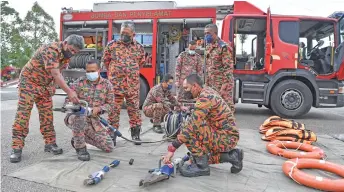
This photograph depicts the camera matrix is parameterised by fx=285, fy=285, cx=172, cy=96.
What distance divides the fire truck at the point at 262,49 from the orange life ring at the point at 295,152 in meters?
2.63

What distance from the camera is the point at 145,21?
712 cm

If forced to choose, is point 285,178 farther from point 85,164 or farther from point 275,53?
point 275,53

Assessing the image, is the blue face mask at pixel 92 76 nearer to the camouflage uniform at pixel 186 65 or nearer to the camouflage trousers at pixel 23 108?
the camouflage trousers at pixel 23 108

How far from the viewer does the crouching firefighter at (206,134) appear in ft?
8.43

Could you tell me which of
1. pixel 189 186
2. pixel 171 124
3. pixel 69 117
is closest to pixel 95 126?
pixel 69 117

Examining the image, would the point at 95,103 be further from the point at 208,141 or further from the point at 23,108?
the point at 208,141

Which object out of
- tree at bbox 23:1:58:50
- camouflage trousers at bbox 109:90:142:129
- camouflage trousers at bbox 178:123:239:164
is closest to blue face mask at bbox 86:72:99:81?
camouflage trousers at bbox 109:90:142:129

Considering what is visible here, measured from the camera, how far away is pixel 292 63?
6082mm

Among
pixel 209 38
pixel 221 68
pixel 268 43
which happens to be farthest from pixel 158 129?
pixel 268 43

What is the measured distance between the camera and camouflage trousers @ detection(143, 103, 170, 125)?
188 inches

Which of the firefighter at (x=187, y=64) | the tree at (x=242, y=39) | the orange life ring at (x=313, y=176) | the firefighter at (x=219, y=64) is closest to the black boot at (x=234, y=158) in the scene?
the orange life ring at (x=313, y=176)

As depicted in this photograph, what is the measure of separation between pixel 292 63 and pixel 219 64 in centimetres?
240

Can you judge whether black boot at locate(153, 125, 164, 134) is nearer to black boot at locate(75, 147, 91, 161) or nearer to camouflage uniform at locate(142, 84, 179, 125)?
camouflage uniform at locate(142, 84, 179, 125)

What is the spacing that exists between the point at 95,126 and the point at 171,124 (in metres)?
1.21
